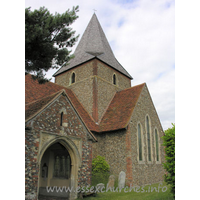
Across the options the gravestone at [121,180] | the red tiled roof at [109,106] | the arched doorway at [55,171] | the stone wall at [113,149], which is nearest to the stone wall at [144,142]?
the red tiled roof at [109,106]

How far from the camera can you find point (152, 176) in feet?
48.4

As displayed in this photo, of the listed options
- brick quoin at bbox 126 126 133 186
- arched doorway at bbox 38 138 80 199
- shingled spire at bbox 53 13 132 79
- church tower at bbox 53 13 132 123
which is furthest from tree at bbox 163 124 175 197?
shingled spire at bbox 53 13 132 79

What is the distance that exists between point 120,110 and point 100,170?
5.12 meters

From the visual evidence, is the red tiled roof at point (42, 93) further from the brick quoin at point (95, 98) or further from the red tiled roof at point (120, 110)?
the red tiled roof at point (120, 110)

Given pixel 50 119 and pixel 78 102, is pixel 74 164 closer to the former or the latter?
pixel 50 119

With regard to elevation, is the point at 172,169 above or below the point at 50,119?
below

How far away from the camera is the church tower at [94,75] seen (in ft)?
56.0

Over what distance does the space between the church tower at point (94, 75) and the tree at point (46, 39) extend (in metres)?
8.64

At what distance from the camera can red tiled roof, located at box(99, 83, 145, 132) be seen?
564 inches

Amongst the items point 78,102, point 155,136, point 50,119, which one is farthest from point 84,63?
point 50,119

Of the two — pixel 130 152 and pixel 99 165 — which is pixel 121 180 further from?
pixel 130 152

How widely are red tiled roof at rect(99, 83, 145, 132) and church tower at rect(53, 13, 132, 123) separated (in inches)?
24.3

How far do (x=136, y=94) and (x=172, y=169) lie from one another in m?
9.85

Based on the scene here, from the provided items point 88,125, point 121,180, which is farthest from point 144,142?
point 88,125
